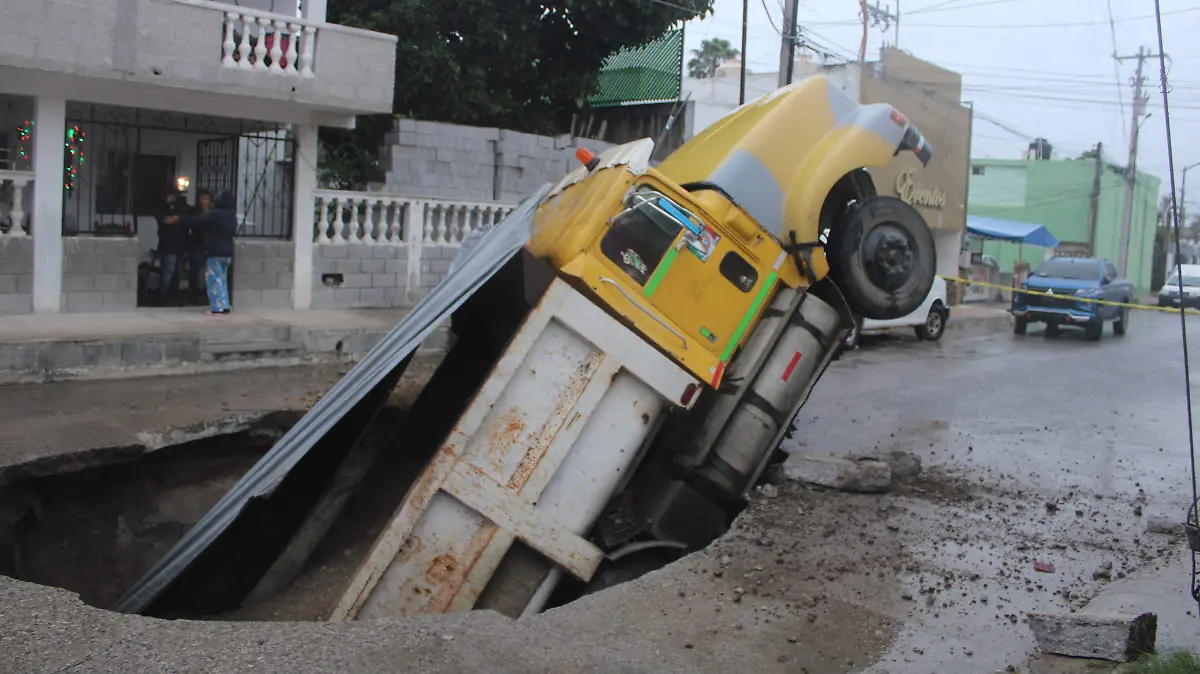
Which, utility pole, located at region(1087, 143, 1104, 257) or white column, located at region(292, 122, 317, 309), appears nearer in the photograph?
white column, located at region(292, 122, 317, 309)

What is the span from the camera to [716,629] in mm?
4379

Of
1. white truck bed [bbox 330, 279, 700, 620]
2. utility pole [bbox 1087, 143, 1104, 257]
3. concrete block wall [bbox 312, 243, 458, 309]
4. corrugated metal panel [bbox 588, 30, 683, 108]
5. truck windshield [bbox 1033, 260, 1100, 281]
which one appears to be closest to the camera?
white truck bed [bbox 330, 279, 700, 620]

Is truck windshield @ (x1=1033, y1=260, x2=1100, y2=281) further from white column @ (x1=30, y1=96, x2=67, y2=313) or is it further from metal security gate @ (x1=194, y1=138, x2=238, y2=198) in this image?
white column @ (x1=30, y1=96, x2=67, y2=313)

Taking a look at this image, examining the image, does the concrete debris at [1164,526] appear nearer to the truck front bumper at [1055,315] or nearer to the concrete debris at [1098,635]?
the concrete debris at [1098,635]

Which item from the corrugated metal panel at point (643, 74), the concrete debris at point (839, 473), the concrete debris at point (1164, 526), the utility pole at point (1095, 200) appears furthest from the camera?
the utility pole at point (1095, 200)

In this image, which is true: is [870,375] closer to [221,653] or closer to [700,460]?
[700,460]

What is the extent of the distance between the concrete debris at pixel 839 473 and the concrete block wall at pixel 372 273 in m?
8.34

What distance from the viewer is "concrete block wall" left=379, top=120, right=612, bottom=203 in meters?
14.0

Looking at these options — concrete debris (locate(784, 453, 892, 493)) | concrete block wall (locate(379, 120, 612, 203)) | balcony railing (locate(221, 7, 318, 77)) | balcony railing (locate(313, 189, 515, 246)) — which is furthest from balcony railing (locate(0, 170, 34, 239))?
concrete debris (locate(784, 453, 892, 493))

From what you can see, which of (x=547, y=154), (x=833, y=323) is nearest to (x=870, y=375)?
(x=547, y=154)

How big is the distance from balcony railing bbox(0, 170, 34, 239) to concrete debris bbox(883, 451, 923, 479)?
904 cm

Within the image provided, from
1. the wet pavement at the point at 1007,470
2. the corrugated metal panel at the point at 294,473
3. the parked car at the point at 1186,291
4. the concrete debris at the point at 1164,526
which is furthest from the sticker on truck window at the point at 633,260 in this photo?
the parked car at the point at 1186,291

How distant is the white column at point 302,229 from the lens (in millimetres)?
12961

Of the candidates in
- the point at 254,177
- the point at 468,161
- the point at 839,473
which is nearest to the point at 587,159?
the point at 839,473
